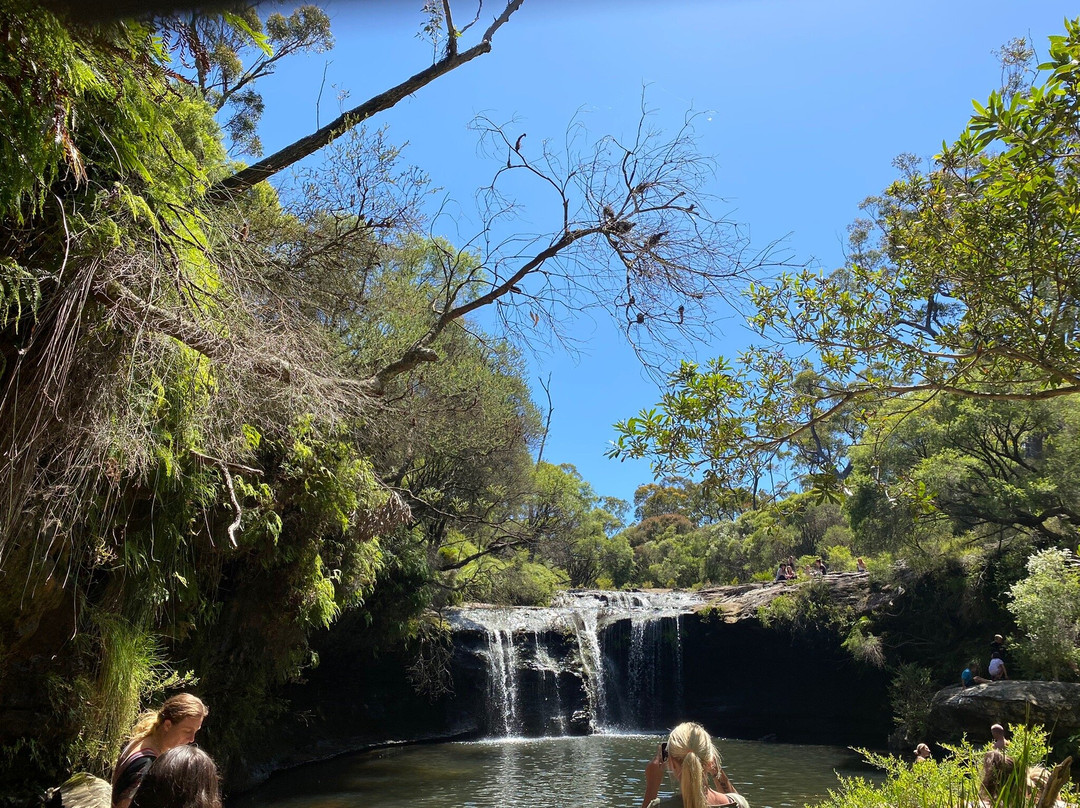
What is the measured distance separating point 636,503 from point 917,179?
5470cm

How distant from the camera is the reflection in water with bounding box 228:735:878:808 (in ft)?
36.8

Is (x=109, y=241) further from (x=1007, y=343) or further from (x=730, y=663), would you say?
(x=730, y=663)

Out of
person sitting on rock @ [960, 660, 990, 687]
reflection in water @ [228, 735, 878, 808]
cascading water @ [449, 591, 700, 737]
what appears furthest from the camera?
cascading water @ [449, 591, 700, 737]

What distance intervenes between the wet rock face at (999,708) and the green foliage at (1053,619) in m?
0.61

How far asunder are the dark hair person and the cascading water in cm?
1642

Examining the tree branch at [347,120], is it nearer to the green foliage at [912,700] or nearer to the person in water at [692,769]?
the person in water at [692,769]

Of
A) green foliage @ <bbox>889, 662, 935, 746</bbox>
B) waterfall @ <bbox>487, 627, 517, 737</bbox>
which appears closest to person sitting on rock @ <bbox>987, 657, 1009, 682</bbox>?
green foliage @ <bbox>889, 662, 935, 746</bbox>

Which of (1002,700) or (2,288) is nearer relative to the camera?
(2,288)

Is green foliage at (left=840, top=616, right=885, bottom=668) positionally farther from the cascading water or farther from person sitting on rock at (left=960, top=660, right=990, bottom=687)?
the cascading water

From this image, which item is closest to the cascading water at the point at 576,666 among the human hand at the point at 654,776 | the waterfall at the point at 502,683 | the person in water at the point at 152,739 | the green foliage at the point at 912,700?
the waterfall at the point at 502,683

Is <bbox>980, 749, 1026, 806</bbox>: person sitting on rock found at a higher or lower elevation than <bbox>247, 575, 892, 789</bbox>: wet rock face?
higher

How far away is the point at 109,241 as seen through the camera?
352cm

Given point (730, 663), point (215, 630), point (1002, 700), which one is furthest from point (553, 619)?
point (215, 630)

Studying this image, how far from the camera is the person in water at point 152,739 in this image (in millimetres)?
3148
